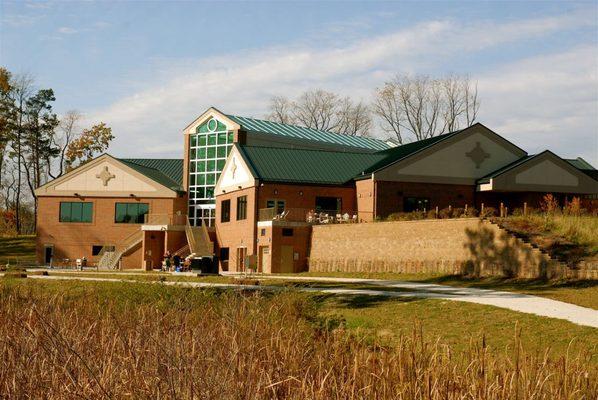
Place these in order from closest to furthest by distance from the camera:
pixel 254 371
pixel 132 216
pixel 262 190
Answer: pixel 254 371 < pixel 262 190 < pixel 132 216

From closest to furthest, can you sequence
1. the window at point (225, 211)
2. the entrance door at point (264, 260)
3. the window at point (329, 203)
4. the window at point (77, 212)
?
the entrance door at point (264, 260)
the window at point (329, 203)
the window at point (225, 211)
the window at point (77, 212)

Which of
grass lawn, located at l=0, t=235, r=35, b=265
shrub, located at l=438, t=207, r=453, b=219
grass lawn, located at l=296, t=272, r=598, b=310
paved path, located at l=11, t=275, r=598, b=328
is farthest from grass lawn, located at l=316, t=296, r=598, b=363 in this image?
grass lawn, located at l=0, t=235, r=35, b=265

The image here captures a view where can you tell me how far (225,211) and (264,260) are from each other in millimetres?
9940

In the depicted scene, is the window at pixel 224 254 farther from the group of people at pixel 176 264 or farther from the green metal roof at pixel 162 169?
the green metal roof at pixel 162 169

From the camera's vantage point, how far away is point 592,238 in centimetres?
3309

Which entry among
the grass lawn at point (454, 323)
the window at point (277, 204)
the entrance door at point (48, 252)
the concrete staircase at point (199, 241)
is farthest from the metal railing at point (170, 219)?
the grass lawn at point (454, 323)

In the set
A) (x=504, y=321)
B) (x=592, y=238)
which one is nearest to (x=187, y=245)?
(x=592, y=238)

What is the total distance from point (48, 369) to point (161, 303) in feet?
22.9

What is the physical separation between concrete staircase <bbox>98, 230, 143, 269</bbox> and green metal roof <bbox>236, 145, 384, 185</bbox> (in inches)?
498

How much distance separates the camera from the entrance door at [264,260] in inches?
1913

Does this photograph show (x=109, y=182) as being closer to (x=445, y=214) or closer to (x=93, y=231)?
(x=93, y=231)

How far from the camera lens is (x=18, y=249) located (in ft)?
243

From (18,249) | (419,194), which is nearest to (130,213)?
(18,249)

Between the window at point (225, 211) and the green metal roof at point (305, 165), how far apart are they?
197 inches
